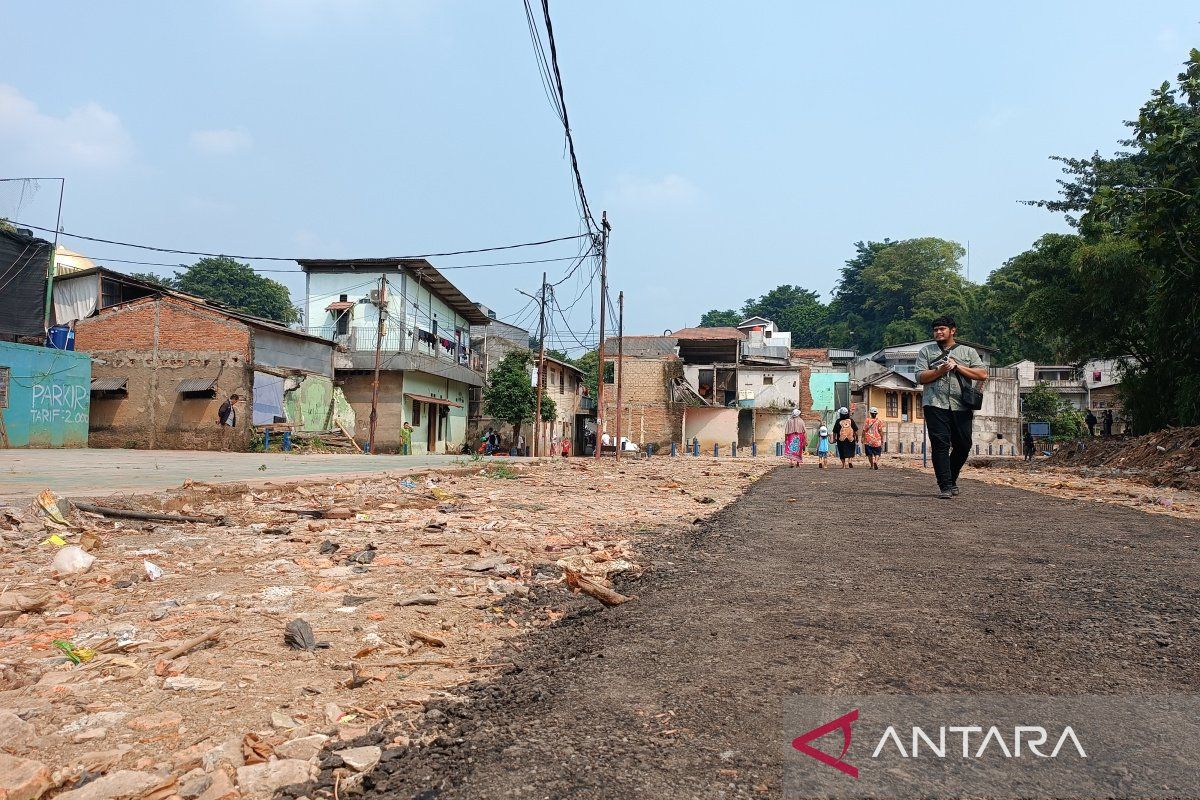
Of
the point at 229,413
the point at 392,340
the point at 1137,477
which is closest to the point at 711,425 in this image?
the point at 392,340

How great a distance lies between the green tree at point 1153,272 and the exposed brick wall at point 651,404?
23238mm

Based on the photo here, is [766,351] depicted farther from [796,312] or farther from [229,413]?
[229,413]

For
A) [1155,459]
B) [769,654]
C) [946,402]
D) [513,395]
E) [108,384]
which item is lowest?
[769,654]

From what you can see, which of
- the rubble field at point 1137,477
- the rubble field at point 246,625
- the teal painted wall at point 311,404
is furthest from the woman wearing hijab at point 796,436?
the teal painted wall at point 311,404

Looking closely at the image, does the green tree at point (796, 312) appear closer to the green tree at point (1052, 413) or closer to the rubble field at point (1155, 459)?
the green tree at point (1052, 413)

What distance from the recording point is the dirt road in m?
1.79

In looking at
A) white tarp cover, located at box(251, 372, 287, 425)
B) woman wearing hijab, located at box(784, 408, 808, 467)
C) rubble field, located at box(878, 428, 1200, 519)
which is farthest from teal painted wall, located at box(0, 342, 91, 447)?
rubble field, located at box(878, 428, 1200, 519)

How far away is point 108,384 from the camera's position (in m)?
24.4

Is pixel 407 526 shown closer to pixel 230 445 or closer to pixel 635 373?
pixel 230 445

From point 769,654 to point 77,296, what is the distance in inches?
1177

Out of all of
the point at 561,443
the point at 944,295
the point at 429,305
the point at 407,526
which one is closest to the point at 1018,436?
the point at 944,295

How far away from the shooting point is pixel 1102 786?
1618 mm

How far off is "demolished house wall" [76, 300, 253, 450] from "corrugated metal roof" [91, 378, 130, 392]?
0.15m

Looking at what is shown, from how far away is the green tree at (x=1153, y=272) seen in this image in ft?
53.0
